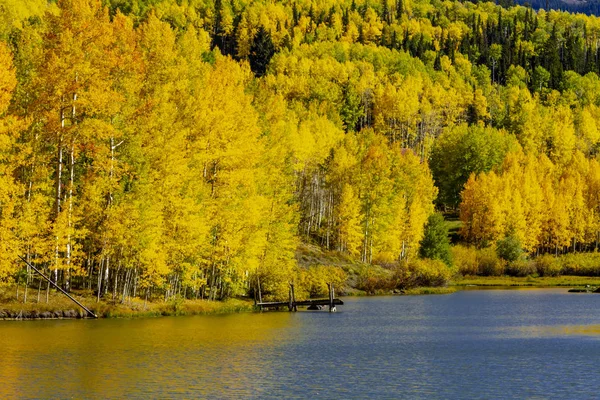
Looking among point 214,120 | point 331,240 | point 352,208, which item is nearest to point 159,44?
point 214,120

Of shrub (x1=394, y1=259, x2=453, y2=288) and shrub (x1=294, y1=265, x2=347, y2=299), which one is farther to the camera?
shrub (x1=394, y1=259, x2=453, y2=288)

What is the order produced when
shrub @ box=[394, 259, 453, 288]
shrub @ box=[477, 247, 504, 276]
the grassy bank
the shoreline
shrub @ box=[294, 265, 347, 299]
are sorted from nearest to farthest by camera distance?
the shoreline, the grassy bank, shrub @ box=[294, 265, 347, 299], shrub @ box=[394, 259, 453, 288], shrub @ box=[477, 247, 504, 276]

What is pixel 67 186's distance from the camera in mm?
52062

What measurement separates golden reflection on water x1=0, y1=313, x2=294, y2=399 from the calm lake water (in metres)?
0.05

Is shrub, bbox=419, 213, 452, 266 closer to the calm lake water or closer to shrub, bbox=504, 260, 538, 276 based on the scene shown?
shrub, bbox=504, 260, 538, 276

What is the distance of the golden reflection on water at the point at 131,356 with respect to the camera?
3009 cm

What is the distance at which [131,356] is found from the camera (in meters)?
37.2

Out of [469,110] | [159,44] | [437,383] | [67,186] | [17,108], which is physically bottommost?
[437,383]

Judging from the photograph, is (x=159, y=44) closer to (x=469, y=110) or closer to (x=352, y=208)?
(x=352, y=208)

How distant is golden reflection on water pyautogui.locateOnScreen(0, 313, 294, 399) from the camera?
30.1m

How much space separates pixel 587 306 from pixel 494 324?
58.4ft

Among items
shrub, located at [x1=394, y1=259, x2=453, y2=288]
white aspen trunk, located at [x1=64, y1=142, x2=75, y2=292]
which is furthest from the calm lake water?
shrub, located at [x1=394, y1=259, x2=453, y2=288]

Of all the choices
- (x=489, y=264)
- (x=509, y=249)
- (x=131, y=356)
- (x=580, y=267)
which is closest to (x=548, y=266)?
(x=580, y=267)

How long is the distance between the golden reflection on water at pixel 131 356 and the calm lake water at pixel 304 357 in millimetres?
51
